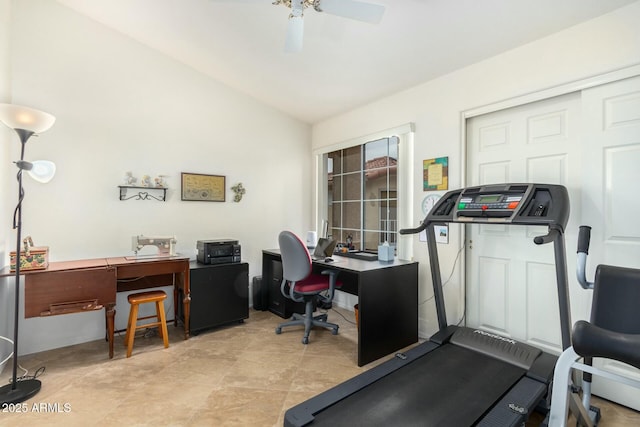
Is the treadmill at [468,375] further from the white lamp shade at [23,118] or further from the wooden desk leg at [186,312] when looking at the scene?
the white lamp shade at [23,118]

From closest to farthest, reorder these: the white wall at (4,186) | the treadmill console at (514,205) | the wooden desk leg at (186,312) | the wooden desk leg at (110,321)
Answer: the treadmill console at (514,205) < the white wall at (4,186) < the wooden desk leg at (110,321) < the wooden desk leg at (186,312)

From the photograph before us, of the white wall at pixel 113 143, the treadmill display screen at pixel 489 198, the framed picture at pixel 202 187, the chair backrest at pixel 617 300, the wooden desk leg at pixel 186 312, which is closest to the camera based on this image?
the chair backrest at pixel 617 300

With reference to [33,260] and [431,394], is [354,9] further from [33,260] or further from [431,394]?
[33,260]

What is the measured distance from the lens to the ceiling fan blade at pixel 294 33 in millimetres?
2139

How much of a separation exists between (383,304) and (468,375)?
88 centimetres

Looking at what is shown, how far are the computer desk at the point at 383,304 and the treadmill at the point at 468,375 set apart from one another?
16.2 inches

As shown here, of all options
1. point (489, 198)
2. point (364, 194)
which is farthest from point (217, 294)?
point (489, 198)

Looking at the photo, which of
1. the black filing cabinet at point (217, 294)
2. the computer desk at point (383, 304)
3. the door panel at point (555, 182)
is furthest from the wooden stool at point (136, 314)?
the door panel at point (555, 182)

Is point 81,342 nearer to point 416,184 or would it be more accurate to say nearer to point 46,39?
point 46,39

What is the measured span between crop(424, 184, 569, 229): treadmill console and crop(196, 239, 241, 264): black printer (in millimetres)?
2240

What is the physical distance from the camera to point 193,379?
235 centimetres

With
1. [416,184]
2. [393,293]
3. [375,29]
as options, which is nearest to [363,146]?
[416,184]

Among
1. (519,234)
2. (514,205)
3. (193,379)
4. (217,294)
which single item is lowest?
(193,379)

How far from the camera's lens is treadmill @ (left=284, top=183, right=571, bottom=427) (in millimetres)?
1597
